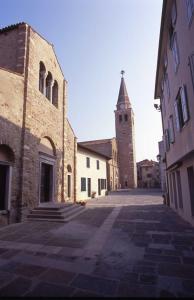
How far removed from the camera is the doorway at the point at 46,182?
12.0 meters

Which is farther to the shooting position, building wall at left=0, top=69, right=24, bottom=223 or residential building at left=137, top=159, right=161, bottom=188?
residential building at left=137, top=159, right=161, bottom=188

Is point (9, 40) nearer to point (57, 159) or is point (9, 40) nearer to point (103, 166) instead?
point (57, 159)

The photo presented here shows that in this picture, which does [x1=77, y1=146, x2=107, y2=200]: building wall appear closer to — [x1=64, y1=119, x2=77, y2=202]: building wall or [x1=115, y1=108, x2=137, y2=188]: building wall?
[x1=64, y1=119, x2=77, y2=202]: building wall

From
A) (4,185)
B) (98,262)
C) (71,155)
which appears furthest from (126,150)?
(98,262)

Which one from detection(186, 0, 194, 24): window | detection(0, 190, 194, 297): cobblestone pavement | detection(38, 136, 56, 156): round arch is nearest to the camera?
detection(0, 190, 194, 297): cobblestone pavement

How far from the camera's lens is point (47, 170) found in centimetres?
1275

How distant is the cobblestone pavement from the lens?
10.9 feet

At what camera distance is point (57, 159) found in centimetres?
1355

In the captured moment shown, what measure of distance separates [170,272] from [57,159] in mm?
10656

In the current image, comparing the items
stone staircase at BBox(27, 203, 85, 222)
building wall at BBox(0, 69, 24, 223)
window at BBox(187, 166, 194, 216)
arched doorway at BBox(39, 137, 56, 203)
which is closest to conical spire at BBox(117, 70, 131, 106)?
arched doorway at BBox(39, 137, 56, 203)

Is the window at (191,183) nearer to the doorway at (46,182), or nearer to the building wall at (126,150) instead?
the doorway at (46,182)

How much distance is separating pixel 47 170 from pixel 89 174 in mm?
11245

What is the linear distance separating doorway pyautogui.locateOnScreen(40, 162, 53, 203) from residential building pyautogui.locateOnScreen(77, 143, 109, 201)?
7.79 meters

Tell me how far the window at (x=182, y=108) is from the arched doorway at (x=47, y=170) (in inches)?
295
